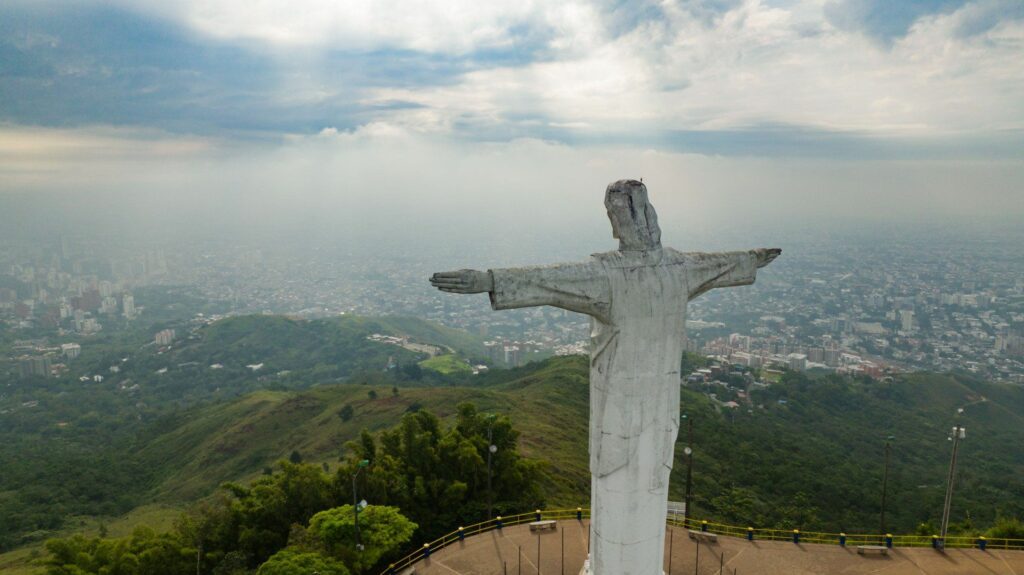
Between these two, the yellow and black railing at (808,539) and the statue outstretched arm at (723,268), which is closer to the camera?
the statue outstretched arm at (723,268)

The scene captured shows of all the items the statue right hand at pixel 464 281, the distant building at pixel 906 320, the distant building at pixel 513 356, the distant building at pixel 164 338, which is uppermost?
the statue right hand at pixel 464 281

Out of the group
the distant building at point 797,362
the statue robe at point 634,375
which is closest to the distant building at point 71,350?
the distant building at point 797,362

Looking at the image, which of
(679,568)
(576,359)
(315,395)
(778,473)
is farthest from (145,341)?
(679,568)

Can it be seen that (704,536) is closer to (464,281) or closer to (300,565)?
(300,565)

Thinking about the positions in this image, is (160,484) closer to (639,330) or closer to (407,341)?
(639,330)

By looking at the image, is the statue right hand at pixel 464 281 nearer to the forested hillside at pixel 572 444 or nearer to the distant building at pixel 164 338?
the forested hillside at pixel 572 444
